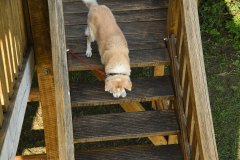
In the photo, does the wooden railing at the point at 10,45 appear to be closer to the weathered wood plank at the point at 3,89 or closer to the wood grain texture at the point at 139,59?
the weathered wood plank at the point at 3,89

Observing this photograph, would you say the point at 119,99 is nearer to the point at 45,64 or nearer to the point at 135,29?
the point at 45,64

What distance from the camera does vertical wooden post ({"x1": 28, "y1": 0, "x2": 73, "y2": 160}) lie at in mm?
3918

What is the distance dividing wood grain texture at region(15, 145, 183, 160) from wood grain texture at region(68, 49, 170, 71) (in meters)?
0.96

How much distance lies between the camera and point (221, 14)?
9539mm

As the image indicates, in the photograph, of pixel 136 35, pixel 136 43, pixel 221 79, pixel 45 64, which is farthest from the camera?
pixel 221 79

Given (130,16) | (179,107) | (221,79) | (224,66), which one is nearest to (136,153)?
(179,107)

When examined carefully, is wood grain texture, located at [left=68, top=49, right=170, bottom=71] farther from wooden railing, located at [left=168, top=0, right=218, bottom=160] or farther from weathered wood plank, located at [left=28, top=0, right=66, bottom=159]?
weathered wood plank, located at [left=28, top=0, right=66, bottom=159]

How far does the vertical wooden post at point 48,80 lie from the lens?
3918 mm

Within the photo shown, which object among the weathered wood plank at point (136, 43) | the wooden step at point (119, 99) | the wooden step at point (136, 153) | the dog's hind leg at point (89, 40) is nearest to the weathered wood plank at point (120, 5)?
the weathered wood plank at point (136, 43)

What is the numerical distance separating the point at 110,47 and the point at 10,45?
1273mm

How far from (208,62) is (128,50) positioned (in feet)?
13.8

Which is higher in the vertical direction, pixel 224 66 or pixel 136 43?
pixel 136 43

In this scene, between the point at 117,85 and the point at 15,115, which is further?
the point at 117,85

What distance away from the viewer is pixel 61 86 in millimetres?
4074
